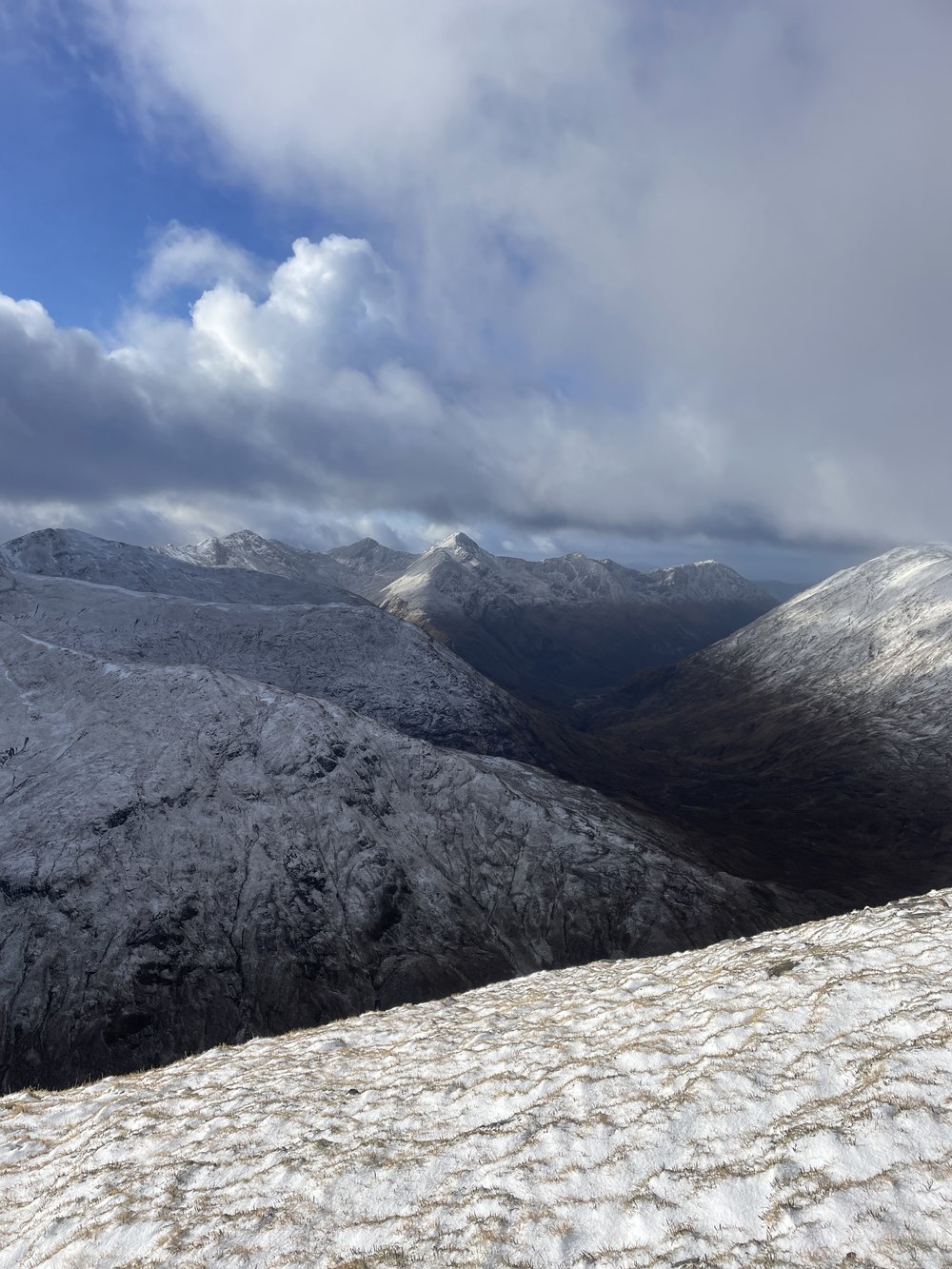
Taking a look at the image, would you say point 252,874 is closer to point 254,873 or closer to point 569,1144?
point 254,873

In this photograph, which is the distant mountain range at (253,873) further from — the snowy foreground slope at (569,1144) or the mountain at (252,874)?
the snowy foreground slope at (569,1144)

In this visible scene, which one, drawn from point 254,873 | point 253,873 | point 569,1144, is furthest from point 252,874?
point 569,1144

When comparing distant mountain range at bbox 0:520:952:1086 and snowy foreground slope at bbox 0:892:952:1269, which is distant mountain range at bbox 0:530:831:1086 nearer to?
distant mountain range at bbox 0:520:952:1086

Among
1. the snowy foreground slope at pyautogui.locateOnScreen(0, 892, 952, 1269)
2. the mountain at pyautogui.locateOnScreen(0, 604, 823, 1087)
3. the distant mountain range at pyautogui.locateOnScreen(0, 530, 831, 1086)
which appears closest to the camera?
the snowy foreground slope at pyautogui.locateOnScreen(0, 892, 952, 1269)

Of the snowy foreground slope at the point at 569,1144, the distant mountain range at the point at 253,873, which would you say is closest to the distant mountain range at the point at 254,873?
the distant mountain range at the point at 253,873

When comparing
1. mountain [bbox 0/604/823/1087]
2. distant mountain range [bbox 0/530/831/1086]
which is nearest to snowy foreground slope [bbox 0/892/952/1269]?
distant mountain range [bbox 0/530/831/1086]

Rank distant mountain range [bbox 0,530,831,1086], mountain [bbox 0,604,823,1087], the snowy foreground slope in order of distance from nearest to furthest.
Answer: the snowy foreground slope, mountain [bbox 0,604,823,1087], distant mountain range [bbox 0,530,831,1086]

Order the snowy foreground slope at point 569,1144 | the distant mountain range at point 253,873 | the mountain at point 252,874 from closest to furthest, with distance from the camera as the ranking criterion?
the snowy foreground slope at point 569,1144 → the mountain at point 252,874 → the distant mountain range at point 253,873
